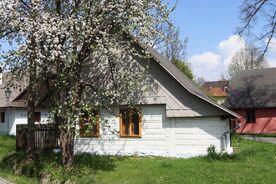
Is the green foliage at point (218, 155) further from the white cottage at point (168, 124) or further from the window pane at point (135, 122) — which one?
the window pane at point (135, 122)

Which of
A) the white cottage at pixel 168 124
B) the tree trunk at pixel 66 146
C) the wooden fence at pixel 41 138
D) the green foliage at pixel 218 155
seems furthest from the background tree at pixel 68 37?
the wooden fence at pixel 41 138

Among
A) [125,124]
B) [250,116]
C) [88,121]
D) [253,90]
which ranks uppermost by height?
[253,90]

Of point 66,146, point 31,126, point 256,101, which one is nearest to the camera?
point 66,146

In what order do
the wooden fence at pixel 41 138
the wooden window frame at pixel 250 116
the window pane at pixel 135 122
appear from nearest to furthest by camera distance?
the window pane at pixel 135 122 → the wooden fence at pixel 41 138 → the wooden window frame at pixel 250 116

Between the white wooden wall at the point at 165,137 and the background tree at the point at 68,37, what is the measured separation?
3.43 m

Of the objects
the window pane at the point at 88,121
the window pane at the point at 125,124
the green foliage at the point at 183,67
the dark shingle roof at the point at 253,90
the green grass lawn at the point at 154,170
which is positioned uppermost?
the green foliage at the point at 183,67

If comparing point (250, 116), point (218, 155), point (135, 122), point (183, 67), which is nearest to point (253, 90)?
point (250, 116)

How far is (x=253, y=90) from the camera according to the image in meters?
40.6

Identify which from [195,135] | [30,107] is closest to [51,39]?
[30,107]

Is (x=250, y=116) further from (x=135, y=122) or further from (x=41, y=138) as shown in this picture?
(x=41, y=138)

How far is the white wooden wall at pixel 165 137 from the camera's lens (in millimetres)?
18125

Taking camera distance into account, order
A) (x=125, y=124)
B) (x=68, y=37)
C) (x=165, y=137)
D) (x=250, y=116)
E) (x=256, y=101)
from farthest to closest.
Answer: (x=250, y=116) → (x=256, y=101) → (x=125, y=124) → (x=165, y=137) → (x=68, y=37)

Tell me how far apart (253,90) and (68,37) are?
30221 mm

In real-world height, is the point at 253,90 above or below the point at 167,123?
above
